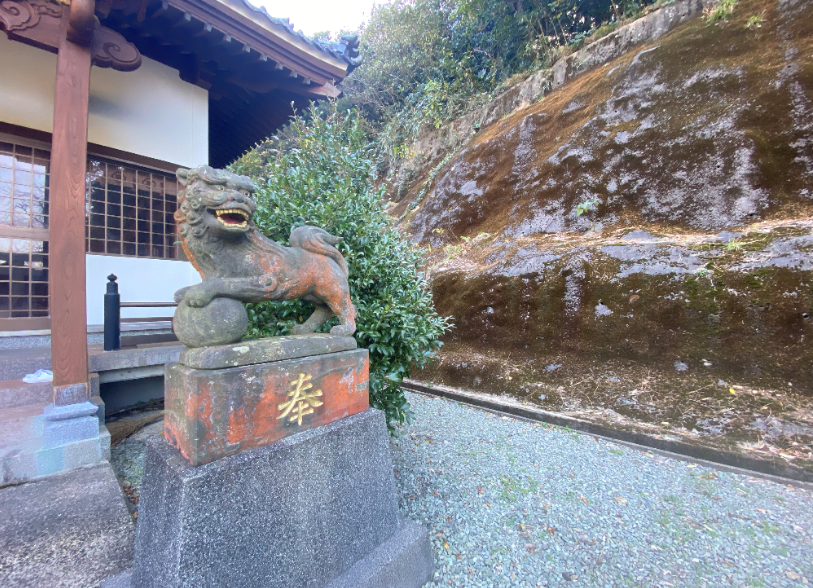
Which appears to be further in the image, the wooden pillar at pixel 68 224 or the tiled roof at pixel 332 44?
the tiled roof at pixel 332 44

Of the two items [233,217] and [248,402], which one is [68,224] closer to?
[233,217]

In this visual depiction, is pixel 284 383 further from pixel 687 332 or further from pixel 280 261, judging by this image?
pixel 687 332

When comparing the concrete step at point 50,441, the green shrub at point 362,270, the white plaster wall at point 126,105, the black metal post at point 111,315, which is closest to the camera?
the concrete step at point 50,441

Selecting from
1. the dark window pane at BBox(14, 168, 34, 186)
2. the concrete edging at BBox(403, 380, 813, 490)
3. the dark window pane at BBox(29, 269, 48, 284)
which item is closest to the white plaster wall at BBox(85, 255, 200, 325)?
the dark window pane at BBox(29, 269, 48, 284)

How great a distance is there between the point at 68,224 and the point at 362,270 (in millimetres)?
2746

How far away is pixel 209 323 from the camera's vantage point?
1.83 m

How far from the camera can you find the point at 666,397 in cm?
406

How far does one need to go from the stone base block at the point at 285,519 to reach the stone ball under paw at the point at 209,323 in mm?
599

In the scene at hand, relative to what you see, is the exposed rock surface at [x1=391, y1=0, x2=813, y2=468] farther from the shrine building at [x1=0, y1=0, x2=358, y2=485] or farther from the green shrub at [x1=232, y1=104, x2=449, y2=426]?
the shrine building at [x1=0, y1=0, x2=358, y2=485]

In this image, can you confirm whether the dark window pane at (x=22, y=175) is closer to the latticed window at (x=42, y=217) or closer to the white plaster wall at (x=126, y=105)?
the latticed window at (x=42, y=217)

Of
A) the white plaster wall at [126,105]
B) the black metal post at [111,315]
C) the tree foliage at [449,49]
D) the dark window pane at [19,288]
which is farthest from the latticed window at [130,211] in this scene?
the tree foliage at [449,49]

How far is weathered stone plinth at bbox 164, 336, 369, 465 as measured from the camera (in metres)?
1.71

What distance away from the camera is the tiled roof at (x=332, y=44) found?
388 centimetres

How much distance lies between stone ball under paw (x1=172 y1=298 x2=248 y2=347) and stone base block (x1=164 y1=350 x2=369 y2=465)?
159mm
